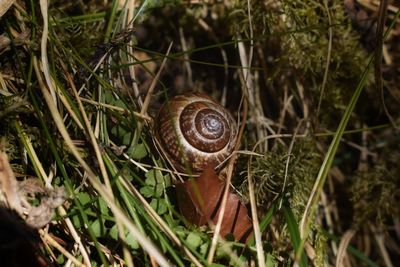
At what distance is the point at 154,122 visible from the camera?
188 cm

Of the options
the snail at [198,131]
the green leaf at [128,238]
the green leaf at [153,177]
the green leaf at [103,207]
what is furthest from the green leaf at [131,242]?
the snail at [198,131]

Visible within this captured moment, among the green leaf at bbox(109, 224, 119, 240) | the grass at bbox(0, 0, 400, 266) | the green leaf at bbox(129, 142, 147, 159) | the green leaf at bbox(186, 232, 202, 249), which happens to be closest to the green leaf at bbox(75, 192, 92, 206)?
the grass at bbox(0, 0, 400, 266)

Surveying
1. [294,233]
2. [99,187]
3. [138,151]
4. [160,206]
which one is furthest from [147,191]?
[294,233]

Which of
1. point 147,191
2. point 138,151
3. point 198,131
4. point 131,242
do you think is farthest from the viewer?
point 198,131

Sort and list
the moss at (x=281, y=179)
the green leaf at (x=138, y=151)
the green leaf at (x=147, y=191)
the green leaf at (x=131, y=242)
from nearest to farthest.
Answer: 1. the green leaf at (x=131, y=242)
2. the green leaf at (x=147, y=191)
3. the green leaf at (x=138, y=151)
4. the moss at (x=281, y=179)

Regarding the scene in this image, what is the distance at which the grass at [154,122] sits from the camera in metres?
1.60

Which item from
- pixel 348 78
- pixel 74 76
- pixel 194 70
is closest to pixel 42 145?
pixel 74 76

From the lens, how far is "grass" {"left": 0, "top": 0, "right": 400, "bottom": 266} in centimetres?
160

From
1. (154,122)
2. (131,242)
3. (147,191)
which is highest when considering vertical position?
(154,122)

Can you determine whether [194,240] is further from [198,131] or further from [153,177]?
[198,131]

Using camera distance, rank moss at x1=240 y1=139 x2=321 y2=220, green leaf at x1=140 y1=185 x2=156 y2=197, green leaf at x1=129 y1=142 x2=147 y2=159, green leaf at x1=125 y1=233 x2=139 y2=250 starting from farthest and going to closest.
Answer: moss at x1=240 y1=139 x2=321 y2=220, green leaf at x1=129 y1=142 x2=147 y2=159, green leaf at x1=140 y1=185 x2=156 y2=197, green leaf at x1=125 y1=233 x2=139 y2=250

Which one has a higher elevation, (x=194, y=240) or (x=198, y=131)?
(x=198, y=131)

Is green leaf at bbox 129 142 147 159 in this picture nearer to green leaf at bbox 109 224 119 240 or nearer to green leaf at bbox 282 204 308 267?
green leaf at bbox 109 224 119 240

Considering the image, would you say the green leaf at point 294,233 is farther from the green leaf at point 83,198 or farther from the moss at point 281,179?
the green leaf at point 83,198
